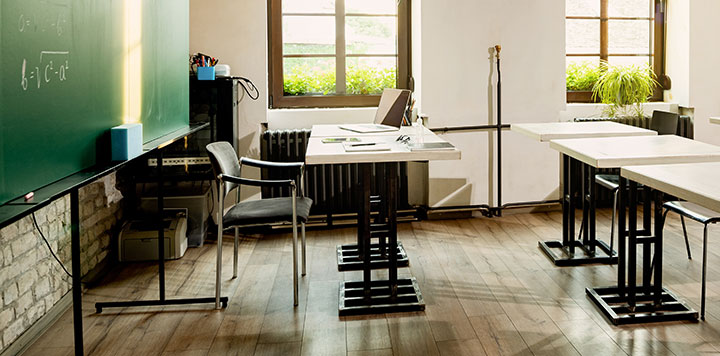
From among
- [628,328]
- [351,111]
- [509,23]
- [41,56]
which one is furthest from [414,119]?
[41,56]

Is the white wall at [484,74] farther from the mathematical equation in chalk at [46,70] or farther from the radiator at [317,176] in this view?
the mathematical equation in chalk at [46,70]

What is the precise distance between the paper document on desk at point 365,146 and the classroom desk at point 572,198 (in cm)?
114

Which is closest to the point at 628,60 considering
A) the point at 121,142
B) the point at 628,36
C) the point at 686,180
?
the point at 628,36

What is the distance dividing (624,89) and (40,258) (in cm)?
468

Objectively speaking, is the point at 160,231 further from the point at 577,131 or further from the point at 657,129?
the point at 657,129

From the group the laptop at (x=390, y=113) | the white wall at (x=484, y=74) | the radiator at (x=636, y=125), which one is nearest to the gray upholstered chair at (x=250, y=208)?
the laptop at (x=390, y=113)

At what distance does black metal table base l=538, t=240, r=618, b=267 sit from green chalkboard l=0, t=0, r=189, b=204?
265 centimetres

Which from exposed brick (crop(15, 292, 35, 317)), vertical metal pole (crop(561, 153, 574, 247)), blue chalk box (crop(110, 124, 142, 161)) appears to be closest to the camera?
blue chalk box (crop(110, 124, 142, 161))

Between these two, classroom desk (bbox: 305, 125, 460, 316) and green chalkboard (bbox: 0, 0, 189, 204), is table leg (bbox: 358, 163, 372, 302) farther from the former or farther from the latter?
green chalkboard (bbox: 0, 0, 189, 204)

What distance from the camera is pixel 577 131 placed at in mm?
4117

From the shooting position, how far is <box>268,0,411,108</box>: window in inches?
218

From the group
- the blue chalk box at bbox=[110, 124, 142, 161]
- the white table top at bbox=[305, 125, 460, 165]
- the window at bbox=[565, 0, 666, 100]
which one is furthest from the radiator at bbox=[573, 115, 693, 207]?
the blue chalk box at bbox=[110, 124, 142, 161]

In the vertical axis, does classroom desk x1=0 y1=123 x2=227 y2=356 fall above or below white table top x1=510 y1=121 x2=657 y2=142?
below

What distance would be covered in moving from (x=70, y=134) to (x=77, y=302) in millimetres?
547
